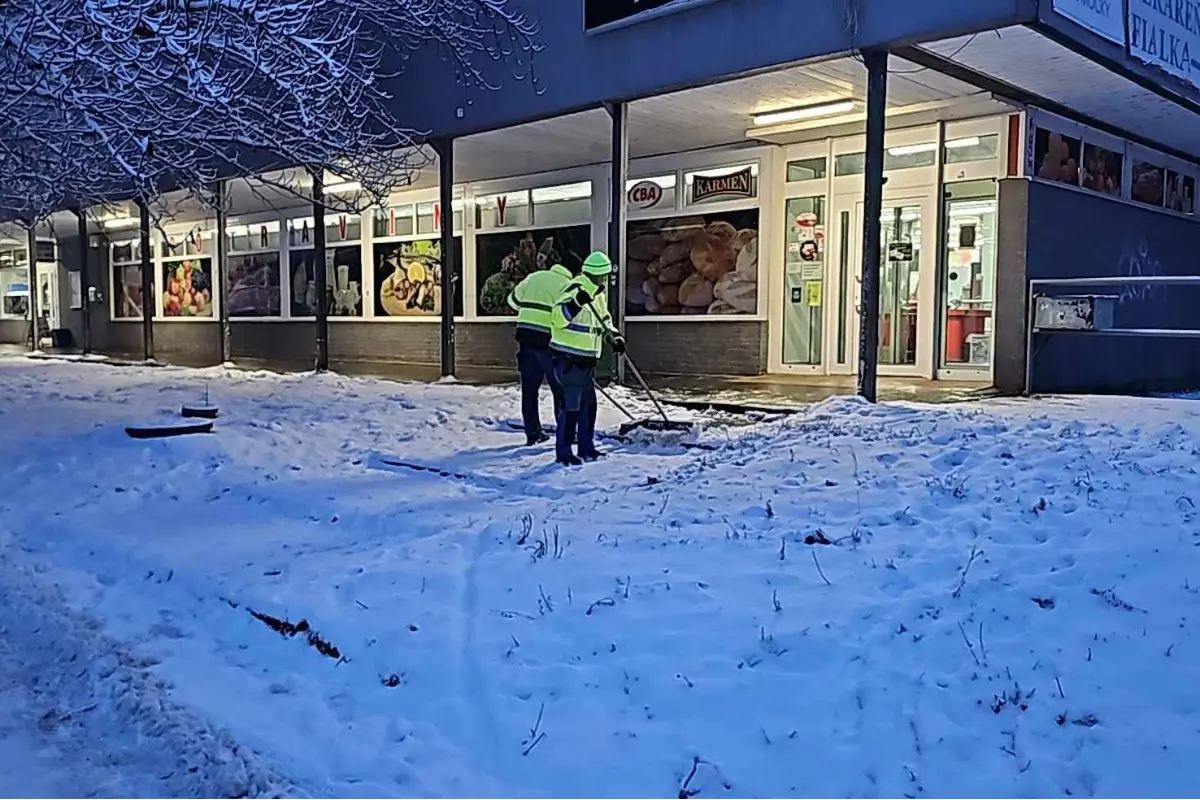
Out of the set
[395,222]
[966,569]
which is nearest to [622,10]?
[966,569]

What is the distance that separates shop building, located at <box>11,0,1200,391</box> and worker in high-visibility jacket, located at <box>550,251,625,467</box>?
11.6 feet

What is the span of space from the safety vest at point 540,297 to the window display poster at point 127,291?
23.2 metres

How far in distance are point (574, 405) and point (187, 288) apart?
21749 millimetres

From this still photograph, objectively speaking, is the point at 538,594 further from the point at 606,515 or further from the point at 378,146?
the point at 378,146

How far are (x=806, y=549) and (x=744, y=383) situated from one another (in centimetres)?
888

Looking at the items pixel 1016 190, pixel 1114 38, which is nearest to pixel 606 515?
pixel 1114 38

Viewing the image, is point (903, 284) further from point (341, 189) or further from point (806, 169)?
point (341, 189)

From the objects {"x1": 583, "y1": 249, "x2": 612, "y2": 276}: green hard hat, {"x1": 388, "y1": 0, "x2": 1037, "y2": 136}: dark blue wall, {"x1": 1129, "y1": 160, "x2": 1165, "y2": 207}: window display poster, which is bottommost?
{"x1": 583, "y1": 249, "x2": 612, "y2": 276}: green hard hat

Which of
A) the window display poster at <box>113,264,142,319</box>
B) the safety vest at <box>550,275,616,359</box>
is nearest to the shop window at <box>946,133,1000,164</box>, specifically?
the safety vest at <box>550,275,616,359</box>

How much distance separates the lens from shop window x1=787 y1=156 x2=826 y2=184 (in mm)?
15359

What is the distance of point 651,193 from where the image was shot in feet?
57.4

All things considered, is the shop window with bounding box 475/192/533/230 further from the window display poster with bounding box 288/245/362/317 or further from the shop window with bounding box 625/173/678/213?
the window display poster with bounding box 288/245/362/317

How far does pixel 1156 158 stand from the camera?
15.7m

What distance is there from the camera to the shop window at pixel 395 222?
21.6m
